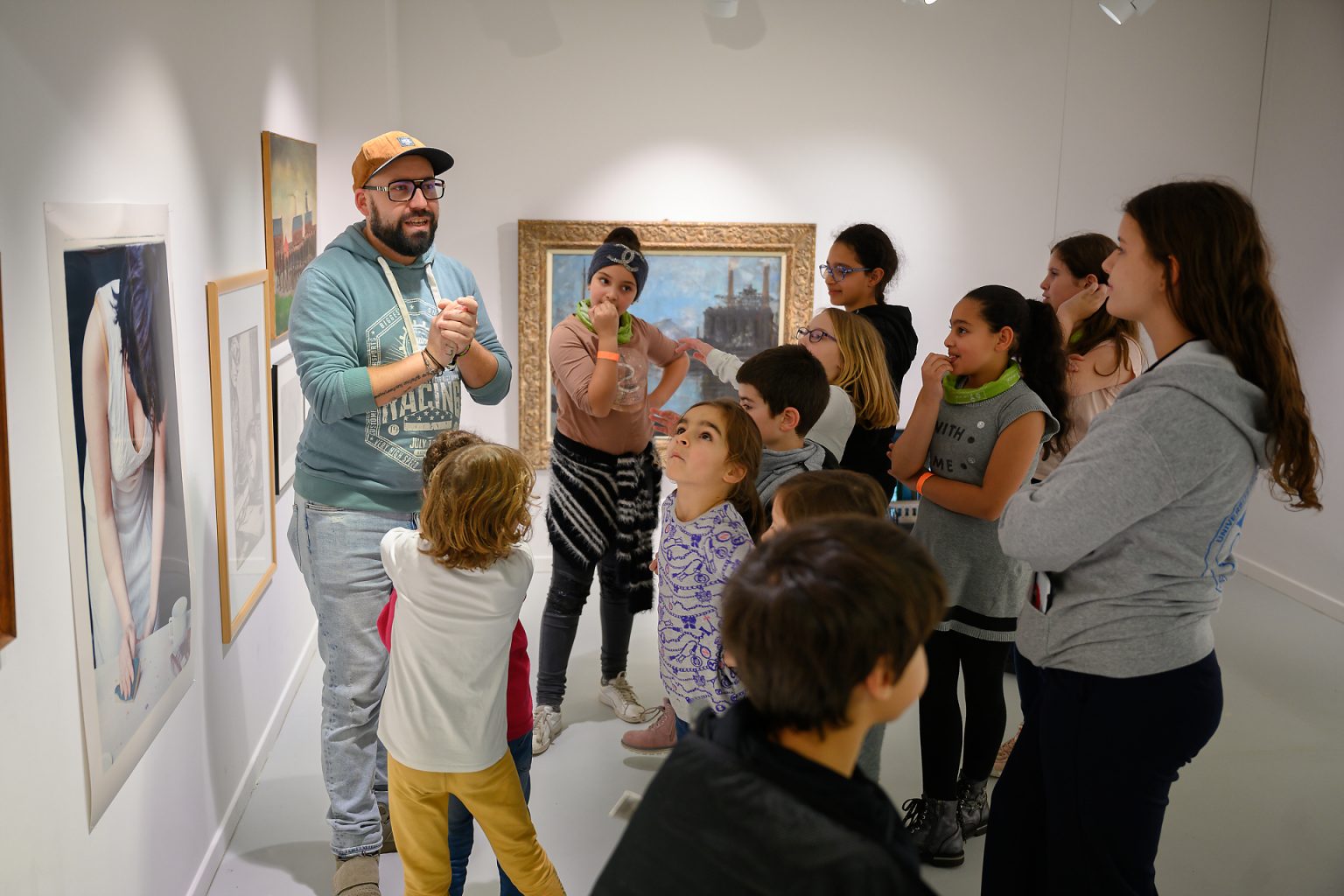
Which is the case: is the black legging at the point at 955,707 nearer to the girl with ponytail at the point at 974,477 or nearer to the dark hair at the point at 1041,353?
the girl with ponytail at the point at 974,477

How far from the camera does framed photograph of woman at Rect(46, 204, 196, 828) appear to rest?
1.82 m

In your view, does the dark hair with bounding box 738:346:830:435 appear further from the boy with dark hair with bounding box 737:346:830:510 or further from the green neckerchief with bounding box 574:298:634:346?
the green neckerchief with bounding box 574:298:634:346

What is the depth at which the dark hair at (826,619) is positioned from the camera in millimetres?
1089

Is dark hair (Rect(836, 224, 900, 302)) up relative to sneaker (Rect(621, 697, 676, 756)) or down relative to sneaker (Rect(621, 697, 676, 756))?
up

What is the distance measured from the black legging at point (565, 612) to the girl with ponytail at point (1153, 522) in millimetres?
1720

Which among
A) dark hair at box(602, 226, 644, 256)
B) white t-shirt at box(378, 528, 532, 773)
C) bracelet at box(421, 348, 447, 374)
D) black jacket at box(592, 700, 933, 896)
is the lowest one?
white t-shirt at box(378, 528, 532, 773)

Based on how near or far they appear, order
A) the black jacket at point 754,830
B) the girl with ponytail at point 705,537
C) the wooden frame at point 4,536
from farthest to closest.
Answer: the girl with ponytail at point 705,537, the wooden frame at point 4,536, the black jacket at point 754,830

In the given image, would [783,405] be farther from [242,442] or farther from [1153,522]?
[242,442]

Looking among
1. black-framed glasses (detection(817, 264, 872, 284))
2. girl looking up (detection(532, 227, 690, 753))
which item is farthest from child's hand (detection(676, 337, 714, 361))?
black-framed glasses (detection(817, 264, 872, 284))

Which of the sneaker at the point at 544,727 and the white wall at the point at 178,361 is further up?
the white wall at the point at 178,361

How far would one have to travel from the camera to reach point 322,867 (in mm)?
2736

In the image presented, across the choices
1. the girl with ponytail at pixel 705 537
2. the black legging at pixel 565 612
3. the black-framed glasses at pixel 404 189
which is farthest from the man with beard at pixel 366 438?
the black legging at pixel 565 612

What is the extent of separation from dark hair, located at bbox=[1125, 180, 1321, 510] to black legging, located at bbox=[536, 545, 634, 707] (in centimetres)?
209

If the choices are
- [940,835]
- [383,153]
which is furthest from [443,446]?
[940,835]
